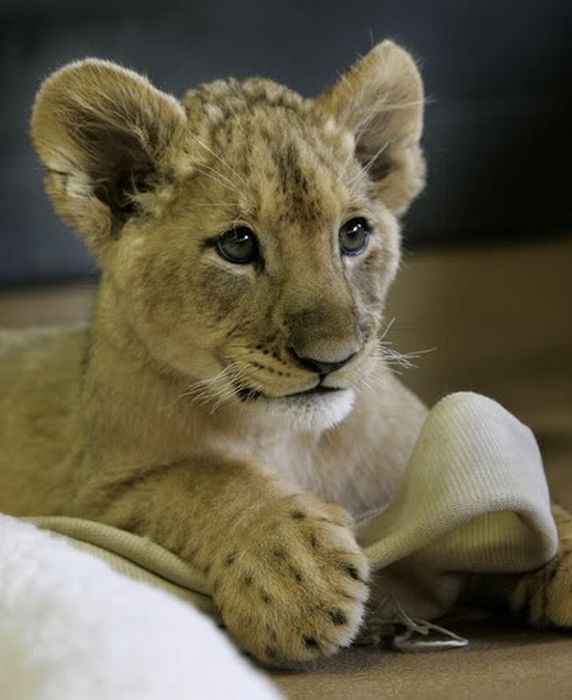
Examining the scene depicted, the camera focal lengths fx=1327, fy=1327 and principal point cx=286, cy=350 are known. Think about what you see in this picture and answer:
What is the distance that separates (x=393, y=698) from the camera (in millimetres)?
1087

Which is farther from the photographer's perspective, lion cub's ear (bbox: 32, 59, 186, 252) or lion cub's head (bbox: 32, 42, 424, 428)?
lion cub's ear (bbox: 32, 59, 186, 252)

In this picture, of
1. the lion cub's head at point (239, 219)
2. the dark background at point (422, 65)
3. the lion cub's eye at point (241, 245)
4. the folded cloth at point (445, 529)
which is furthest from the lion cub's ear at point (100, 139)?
the dark background at point (422, 65)

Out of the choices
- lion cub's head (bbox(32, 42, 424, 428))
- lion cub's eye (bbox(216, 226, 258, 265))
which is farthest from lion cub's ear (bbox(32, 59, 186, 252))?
lion cub's eye (bbox(216, 226, 258, 265))

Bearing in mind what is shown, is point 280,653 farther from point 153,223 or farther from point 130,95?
point 130,95

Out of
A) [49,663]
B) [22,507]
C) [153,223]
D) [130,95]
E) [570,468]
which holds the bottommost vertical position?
[22,507]

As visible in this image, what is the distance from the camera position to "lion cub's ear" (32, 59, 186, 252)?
4.75 ft

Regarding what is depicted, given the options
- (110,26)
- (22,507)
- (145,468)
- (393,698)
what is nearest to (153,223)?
(145,468)

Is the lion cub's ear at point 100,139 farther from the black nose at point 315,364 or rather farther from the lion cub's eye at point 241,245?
the black nose at point 315,364

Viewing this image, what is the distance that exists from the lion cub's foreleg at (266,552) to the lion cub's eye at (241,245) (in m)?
0.22

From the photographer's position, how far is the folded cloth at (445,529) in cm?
120

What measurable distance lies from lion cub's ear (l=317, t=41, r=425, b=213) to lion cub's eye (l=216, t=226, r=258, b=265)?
23cm

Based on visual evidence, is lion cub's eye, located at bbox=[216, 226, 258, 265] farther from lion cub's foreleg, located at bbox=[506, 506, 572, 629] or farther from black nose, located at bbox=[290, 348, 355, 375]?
lion cub's foreleg, located at bbox=[506, 506, 572, 629]

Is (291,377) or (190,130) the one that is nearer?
(291,377)

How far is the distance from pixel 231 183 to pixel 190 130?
116 millimetres
